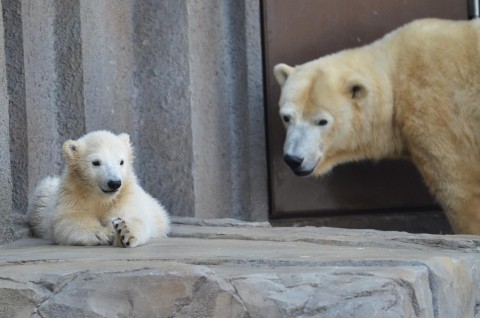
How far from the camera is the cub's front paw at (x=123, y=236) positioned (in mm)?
3652

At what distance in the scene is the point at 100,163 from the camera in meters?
3.88

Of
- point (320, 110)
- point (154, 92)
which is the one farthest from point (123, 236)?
point (320, 110)

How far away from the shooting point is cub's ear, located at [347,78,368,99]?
5707 mm

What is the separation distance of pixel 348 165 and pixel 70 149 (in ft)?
9.22

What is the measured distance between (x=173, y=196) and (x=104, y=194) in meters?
1.55

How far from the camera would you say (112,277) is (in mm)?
2854

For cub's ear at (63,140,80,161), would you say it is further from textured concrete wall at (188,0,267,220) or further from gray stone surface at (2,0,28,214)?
textured concrete wall at (188,0,267,220)

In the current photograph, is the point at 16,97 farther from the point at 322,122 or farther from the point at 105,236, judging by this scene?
the point at 322,122

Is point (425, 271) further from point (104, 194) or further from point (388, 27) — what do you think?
point (388, 27)

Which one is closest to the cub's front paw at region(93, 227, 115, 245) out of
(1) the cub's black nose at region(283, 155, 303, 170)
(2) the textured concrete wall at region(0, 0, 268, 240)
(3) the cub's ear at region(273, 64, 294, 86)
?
(2) the textured concrete wall at region(0, 0, 268, 240)

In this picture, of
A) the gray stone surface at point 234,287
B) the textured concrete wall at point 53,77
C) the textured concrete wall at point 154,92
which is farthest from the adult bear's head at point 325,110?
the gray stone surface at point 234,287

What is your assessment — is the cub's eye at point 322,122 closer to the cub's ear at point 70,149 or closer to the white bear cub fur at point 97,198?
the white bear cub fur at point 97,198

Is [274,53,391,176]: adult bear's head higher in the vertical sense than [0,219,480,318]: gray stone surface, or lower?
higher

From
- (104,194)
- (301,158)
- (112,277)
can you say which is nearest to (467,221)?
(301,158)
